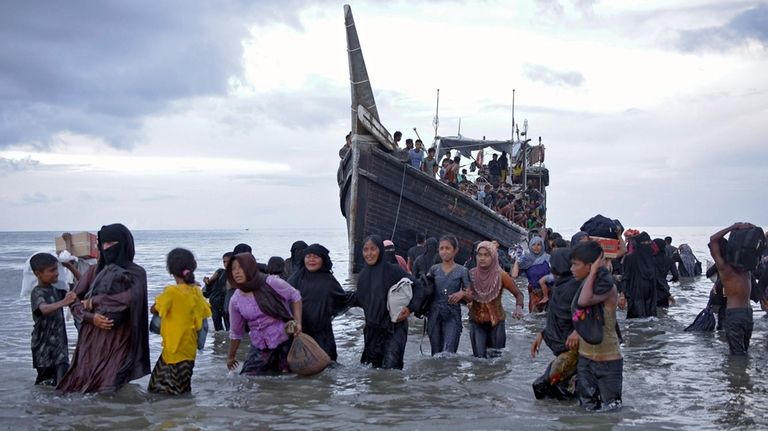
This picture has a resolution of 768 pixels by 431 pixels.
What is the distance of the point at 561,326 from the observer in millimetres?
5996

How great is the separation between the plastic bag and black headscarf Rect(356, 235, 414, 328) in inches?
25.3

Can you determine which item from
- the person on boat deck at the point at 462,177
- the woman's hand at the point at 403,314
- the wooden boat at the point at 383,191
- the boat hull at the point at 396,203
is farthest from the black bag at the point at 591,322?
the person on boat deck at the point at 462,177

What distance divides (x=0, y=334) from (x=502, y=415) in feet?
26.9

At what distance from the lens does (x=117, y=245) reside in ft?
19.6

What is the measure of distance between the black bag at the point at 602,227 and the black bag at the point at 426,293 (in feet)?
6.31

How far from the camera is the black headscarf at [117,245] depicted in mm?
5973

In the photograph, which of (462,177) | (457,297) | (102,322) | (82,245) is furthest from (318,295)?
(462,177)

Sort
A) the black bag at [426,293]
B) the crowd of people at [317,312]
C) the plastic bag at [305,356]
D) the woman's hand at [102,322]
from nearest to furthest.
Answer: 1. the crowd of people at [317,312]
2. the woman's hand at [102,322]
3. the plastic bag at [305,356]
4. the black bag at [426,293]

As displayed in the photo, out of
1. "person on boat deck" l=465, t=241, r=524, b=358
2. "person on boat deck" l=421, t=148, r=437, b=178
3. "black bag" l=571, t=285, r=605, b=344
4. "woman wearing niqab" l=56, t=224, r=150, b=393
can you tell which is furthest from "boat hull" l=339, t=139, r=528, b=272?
"black bag" l=571, t=285, r=605, b=344

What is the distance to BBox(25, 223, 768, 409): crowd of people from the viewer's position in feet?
18.4

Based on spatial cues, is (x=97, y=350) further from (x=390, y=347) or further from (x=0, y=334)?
(x=0, y=334)

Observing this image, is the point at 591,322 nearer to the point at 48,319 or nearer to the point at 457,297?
the point at 457,297

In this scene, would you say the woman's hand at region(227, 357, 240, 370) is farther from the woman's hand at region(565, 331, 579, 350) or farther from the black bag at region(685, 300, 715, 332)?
the black bag at region(685, 300, 715, 332)

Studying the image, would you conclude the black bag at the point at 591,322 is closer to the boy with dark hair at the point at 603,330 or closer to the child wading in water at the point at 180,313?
the boy with dark hair at the point at 603,330
